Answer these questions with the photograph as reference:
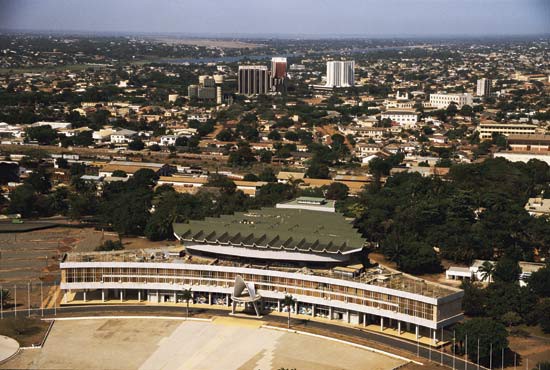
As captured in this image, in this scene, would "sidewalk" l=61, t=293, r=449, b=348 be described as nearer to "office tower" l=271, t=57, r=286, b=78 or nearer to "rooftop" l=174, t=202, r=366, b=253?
"rooftop" l=174, t=202, r=366, b=253

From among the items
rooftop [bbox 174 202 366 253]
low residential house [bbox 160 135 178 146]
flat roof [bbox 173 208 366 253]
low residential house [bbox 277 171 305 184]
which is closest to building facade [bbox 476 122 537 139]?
low residential house [bbox 277 171 305 184]

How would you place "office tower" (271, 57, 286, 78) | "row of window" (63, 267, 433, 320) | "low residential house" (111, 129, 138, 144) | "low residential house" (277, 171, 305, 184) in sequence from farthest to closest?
"office tower" (271, 57, 286, 78), "low residential house" (111, 129, 138, 144), "low residential house" (277, 171, 305, 184), "row of window" (63, 267, 433, 320)

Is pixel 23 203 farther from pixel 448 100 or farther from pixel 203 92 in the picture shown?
pixel 448 100

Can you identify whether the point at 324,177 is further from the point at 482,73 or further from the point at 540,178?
the point at 482,73

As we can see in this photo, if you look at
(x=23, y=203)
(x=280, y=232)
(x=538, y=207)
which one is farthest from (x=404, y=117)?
(x=280, y=232)

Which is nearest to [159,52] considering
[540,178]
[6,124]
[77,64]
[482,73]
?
[77,64]

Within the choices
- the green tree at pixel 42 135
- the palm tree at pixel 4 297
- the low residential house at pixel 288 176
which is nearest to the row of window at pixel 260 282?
the palm tree at pixel 4 297

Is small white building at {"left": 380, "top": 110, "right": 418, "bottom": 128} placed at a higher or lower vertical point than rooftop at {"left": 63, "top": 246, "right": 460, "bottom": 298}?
lower
